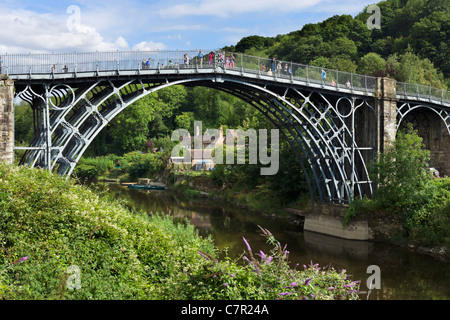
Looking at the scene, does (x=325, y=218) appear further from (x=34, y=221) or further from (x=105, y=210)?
(x=34, y=221)

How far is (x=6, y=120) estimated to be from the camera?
1725 centimetres

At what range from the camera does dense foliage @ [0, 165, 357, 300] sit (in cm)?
800

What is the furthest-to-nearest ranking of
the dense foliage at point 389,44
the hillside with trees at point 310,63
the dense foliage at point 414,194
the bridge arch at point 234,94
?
the dense foliage at point 389,44 → the hillside with trees at point 310,63 → the dense foliage at point 414,194 → the bridge arch at point 234,94

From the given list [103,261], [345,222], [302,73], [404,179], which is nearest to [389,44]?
[302,73]

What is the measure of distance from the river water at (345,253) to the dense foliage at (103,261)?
9058mm

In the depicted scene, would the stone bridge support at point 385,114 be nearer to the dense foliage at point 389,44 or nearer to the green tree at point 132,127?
the dense foliage at point 389,44

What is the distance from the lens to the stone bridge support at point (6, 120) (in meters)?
17.0

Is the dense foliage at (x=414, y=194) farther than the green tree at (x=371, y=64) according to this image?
No

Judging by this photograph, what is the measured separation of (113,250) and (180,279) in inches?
114

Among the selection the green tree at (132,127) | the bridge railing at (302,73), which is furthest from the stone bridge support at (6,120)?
the green tree at (132,127)

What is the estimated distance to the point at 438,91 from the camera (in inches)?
1236

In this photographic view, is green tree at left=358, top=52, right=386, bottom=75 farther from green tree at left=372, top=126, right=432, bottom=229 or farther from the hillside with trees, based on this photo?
green tree at left=372, top=126, right=432, bottom=229

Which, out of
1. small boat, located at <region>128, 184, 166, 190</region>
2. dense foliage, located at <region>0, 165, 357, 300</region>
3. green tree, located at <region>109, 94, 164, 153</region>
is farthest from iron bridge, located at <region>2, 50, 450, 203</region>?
green tree, located at <region>109, 94, 164, 153</region>

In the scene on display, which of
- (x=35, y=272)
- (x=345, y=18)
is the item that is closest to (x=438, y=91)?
(x=35, y=272)
